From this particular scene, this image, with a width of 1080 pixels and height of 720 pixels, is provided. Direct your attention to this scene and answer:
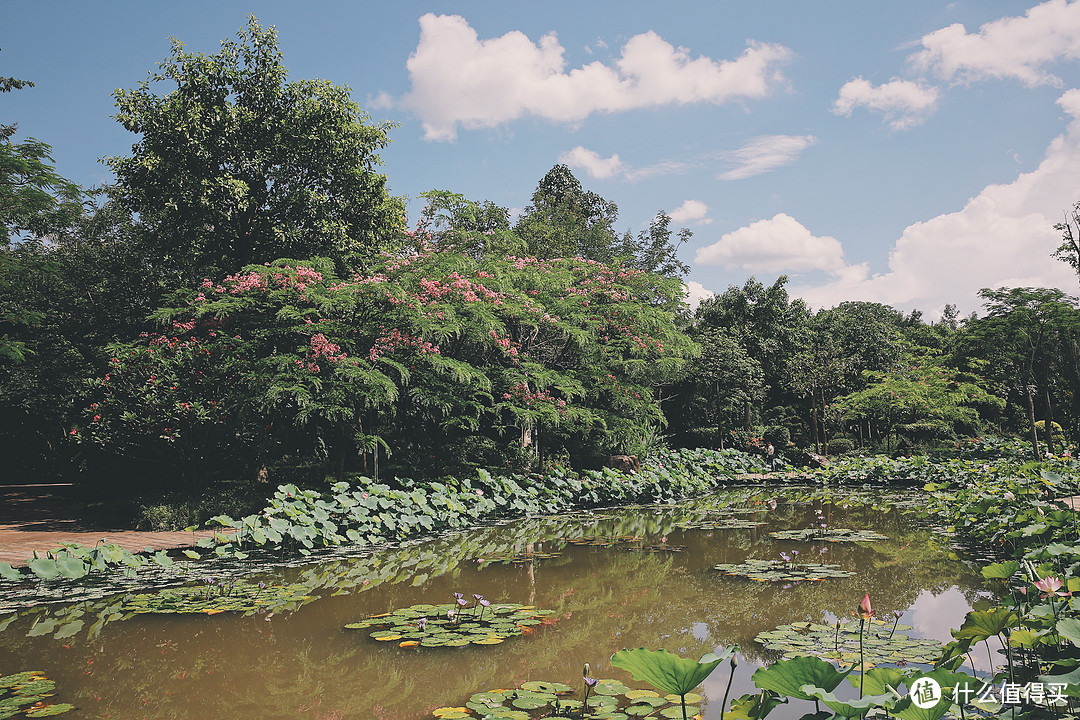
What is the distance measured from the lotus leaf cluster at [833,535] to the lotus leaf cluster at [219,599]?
5.00 meters

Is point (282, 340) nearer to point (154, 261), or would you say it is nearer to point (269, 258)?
point (269, 258)

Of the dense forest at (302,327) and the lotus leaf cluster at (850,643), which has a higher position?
the dense forest at (302,327)

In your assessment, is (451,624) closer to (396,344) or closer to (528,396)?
(396,344)

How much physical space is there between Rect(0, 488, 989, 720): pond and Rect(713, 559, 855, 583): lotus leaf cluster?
7 centimetres

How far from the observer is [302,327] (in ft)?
26.0

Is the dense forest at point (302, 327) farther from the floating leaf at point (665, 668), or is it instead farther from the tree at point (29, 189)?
the floating leaf at point (665, 668)

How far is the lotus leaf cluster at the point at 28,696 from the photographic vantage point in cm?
272

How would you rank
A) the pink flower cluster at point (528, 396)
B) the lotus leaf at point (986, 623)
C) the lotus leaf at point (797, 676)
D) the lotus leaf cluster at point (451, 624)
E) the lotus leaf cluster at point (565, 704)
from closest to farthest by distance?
1. the lotus leaf at point (797, 676)
2. the lotus leaf at point (986, 623)
3. the lotus leaf cluster at point (565, 704)
4. the lotus leaf cluster at point (451, 624)
5. the pink flower cluster at point (528, 396)

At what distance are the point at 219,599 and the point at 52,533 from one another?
14.4 feet

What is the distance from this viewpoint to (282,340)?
8.70 m

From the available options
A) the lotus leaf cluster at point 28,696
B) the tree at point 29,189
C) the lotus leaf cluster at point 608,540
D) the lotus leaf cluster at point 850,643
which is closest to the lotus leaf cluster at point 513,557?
the lotus leaf cluster at point 608,540

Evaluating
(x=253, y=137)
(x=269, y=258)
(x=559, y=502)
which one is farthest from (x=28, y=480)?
(x=559, y=502)

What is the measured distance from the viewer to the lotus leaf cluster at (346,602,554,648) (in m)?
3.59

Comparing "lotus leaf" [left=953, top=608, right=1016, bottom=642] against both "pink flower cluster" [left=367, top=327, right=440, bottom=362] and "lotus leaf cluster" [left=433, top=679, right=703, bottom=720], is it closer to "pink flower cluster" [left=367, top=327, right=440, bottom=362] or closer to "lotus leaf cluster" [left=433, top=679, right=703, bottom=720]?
"lotus leaf cluster" [left=433, top=679, right=703, bottom=720]
